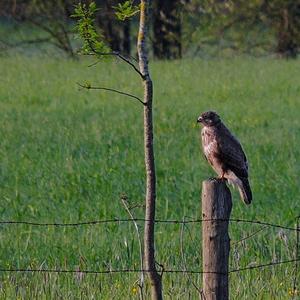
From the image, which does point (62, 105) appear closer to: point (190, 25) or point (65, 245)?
point (65, 245)

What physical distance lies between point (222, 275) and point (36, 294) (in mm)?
1569

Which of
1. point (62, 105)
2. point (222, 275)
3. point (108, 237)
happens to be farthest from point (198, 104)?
point (222, 275)

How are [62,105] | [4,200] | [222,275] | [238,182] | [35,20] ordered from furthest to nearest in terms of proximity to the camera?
[35,20], [62,105], [4,200], [238,182], [222,275]

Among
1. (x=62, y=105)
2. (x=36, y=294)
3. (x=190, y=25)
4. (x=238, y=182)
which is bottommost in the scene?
(x=36, y=294)

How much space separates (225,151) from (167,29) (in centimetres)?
2760

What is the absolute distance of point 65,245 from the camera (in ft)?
28.8

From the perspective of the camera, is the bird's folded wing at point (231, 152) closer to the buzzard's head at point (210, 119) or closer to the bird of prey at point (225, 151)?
the bird of prey at point (225, 151)

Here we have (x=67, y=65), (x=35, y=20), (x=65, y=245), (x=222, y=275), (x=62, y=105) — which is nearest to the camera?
(x=222, y=275)

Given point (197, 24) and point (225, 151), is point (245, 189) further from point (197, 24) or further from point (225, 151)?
point (197, 24)

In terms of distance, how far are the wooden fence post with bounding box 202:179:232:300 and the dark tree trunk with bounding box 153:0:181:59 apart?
27883 mm

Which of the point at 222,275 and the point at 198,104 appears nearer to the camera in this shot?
the point at 222,275

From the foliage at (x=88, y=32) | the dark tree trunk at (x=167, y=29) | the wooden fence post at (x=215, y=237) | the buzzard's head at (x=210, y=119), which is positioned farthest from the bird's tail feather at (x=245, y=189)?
the dark tree trunk at (x=167, y=29)

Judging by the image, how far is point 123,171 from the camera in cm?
1272

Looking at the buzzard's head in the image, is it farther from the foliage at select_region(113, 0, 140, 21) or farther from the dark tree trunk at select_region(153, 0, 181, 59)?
the dark tree trunk at select_region(153, 0, 181, 59)
